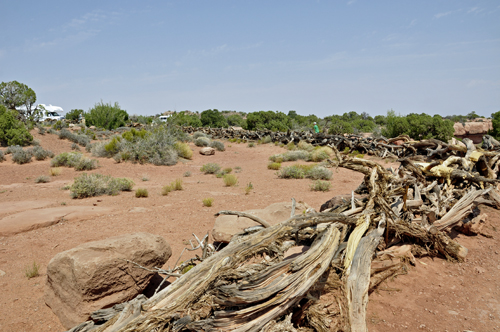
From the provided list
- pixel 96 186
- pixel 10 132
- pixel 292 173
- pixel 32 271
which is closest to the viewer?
pixel 32 271

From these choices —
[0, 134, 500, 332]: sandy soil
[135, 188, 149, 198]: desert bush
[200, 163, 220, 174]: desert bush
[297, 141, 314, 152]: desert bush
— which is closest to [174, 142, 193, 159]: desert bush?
[200, 163, 220, 174]: desert bush

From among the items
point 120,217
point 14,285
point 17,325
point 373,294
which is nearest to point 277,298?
point 373,294

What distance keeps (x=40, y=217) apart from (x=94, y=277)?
4.65m

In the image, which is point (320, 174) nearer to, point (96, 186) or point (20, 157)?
point (96, 186)

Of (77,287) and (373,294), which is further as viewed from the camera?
(373,294)

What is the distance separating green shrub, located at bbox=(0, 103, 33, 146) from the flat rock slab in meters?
15.4

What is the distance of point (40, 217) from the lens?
714 cm

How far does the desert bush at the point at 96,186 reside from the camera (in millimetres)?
9781

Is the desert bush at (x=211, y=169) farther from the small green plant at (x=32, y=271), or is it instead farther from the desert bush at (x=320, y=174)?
the small green plant at (x=32, y=271)

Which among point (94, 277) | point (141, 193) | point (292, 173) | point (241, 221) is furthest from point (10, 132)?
point (94, 277)

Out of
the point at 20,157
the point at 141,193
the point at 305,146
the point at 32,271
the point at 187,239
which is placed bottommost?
the point at 187,239

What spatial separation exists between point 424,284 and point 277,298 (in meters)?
2.65

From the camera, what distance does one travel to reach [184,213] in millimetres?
8141

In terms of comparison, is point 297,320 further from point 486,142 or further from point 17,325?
point 486,142
